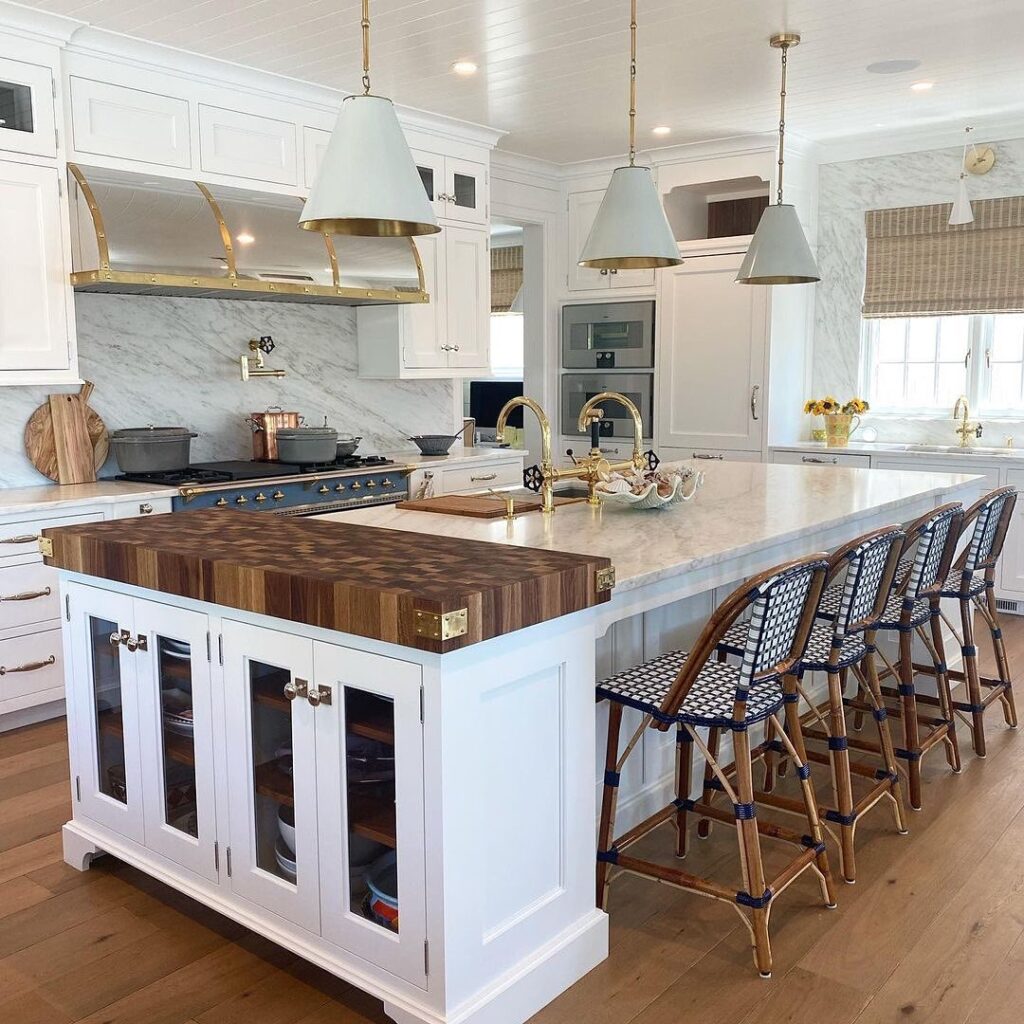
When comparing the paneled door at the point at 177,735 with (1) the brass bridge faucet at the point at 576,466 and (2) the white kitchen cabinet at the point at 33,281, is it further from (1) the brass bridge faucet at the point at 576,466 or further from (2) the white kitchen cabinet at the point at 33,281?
(2) the white kitchen cabinet at the point at 33,281

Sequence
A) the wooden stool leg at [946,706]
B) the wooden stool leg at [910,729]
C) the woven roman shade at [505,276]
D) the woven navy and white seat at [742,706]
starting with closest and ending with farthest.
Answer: the woven navy and white seat at [742,706] < the wooden stool leg at [910,729] < the wooden stool leg at [946,706] < the woven roman shade at [505,276]

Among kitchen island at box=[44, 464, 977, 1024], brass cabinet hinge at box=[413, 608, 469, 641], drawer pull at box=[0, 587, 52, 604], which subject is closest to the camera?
brass cabinet hinge at box=[413, 608, 469, 641]

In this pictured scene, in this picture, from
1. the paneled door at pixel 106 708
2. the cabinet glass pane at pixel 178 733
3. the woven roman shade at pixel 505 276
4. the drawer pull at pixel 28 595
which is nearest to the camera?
the cabinet glass pane at pixel 178 733

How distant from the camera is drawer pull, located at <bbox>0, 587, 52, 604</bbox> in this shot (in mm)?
3686

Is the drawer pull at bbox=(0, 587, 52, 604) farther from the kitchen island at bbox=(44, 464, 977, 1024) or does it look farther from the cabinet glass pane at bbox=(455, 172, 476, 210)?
the cabinet glass pane at bbox=(455, 172, 476, 210)

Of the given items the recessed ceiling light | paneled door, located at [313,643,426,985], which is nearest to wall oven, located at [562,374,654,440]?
the recessed ceiling light

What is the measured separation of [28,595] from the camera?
12.3 ft

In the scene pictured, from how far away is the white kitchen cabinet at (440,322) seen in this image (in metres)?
5.42

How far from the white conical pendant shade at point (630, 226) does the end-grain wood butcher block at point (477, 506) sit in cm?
76

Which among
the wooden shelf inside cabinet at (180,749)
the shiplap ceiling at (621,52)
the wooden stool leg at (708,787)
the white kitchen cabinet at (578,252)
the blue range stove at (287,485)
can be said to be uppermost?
the shiplap ceiling at (621,52)

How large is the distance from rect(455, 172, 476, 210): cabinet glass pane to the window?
2.54 meters

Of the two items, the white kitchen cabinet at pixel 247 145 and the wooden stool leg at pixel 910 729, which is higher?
the white kitchen cabinet at pixel 247 145

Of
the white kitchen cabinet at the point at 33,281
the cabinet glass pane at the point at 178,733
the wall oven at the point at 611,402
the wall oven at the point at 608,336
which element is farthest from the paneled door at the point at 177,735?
the wall oven at the point at 608,336

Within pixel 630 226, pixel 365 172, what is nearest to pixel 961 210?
pixel 630 226
